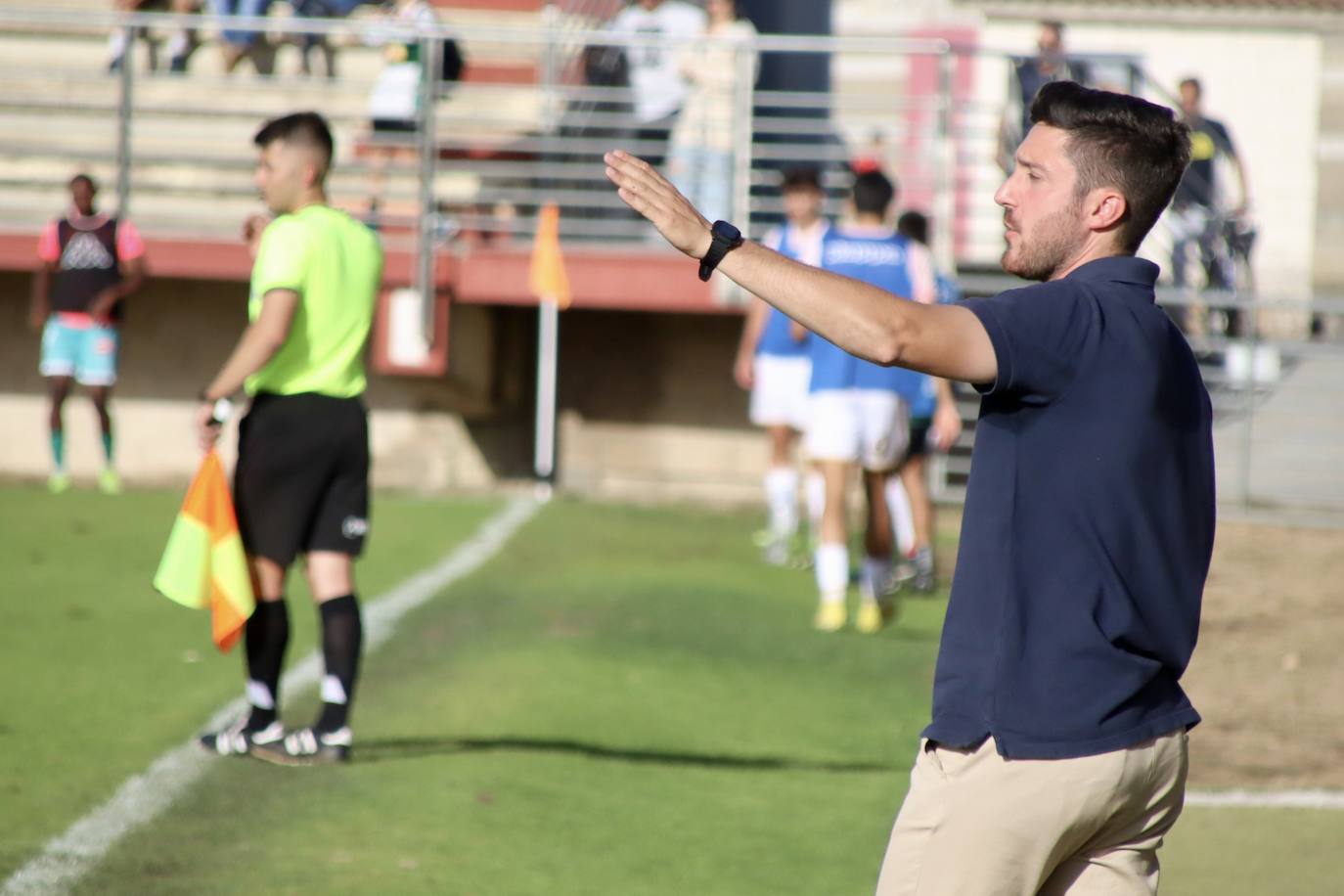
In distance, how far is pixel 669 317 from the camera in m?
15.0

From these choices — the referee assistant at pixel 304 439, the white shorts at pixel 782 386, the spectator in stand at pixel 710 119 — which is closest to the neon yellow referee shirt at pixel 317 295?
the referee assistant at pixel 304 439

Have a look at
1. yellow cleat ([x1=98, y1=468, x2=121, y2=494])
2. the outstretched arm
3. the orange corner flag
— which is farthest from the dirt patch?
yellow cleat ([x1=98, y1=468, x2=121, y2=494])

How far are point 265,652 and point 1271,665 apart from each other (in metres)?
5.22

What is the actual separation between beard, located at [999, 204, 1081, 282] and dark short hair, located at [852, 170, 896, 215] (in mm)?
5888

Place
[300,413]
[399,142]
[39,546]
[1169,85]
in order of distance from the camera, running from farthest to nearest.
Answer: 1. [1169,85]
2. [399,142]
3. [39,546]
4. [300,413]

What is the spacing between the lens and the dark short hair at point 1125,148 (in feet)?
9.52

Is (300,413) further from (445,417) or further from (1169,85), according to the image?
(1169,85)

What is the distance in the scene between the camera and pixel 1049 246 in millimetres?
2977

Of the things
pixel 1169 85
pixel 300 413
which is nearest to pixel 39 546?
pixel 300 413

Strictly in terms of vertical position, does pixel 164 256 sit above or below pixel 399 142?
below

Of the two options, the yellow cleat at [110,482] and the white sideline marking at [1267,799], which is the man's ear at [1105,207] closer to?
the white sideline marking at [1267,799]

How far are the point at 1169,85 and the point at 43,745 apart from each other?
1623 centimetres

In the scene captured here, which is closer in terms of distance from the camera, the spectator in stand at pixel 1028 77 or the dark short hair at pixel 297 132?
the dark short hair at pixel 297 132

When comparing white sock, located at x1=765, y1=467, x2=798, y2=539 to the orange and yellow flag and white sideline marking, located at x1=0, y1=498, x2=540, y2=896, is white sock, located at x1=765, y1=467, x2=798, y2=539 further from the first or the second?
the orange and yellow flag
